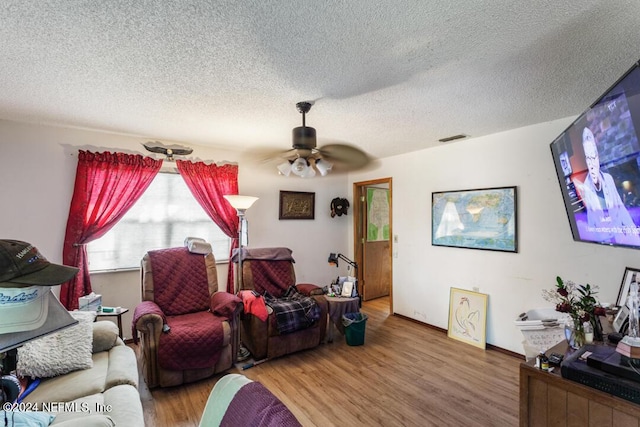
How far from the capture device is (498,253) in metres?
3.17

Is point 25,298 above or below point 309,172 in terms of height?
below

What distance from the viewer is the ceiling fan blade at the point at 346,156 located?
367 cm

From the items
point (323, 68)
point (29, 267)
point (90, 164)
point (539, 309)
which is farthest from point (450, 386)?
point (90, 164)

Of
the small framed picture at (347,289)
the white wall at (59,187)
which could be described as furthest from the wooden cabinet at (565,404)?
the white wall at (59,187)

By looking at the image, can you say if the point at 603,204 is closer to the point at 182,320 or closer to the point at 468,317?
the point at 468,317

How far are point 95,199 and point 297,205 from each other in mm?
2425

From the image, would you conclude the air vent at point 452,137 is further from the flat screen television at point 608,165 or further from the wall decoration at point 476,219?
the flat screen television at point 608,165

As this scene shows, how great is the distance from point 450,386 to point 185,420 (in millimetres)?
2070

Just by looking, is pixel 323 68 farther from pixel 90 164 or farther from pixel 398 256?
pixel 398 256

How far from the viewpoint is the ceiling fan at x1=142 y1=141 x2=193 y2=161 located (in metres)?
3.36

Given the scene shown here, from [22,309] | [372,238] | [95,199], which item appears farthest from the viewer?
[372,238]

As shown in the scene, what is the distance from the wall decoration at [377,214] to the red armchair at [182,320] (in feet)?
9.10

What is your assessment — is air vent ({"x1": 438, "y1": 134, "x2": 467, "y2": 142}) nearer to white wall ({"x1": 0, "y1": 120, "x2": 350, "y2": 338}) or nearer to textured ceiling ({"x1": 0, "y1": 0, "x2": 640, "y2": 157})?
textured ceiling ({"x1": 0, "y1": 0, "x2": 640, "y2": 157})

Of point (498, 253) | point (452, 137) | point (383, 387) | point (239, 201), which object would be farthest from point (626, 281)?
point (239, 201)
